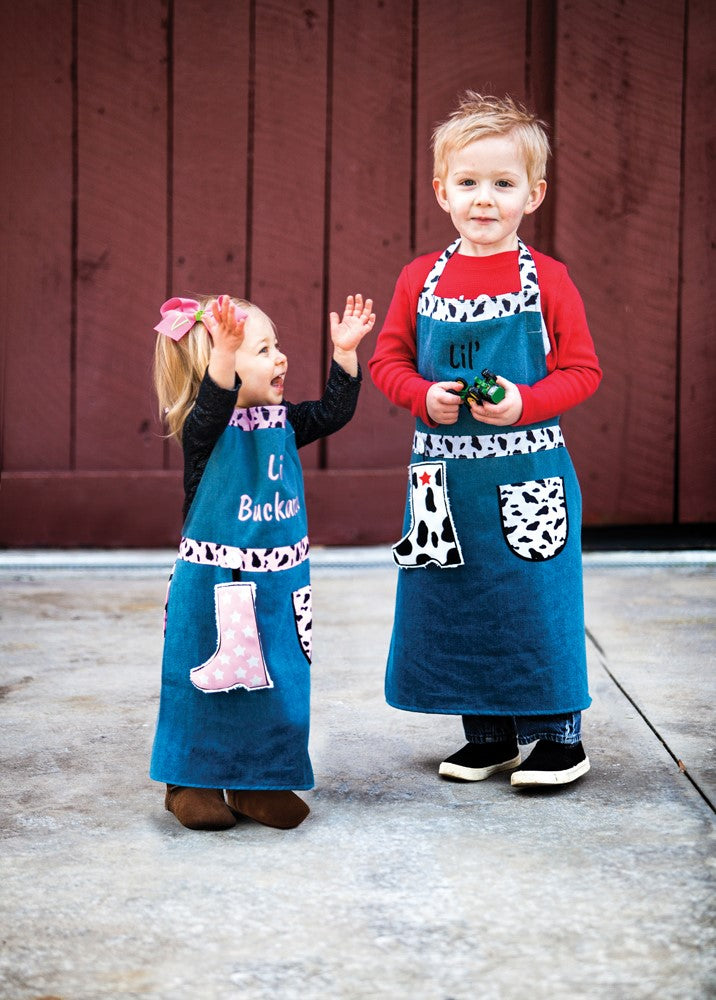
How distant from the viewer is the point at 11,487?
4105 millimetres

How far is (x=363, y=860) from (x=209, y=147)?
278cm

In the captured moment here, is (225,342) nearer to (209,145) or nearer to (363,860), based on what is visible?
(363,860)

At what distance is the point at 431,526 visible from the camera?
2277 mm

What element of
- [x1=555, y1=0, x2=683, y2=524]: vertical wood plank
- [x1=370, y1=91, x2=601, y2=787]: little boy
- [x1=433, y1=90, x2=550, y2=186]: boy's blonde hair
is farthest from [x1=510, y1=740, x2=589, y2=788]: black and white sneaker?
[x1=555, y1=0, x2=683, y2=524]: vertical wood plank

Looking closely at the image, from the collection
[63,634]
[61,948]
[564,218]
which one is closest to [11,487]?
[63,634]

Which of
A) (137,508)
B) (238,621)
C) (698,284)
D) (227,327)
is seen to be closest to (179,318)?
(227,327)

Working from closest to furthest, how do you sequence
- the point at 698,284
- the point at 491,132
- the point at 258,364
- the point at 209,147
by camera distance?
1. the point at 258,364
2. the point at 491,132
3. the point at 209,147
4. the point at 698,284

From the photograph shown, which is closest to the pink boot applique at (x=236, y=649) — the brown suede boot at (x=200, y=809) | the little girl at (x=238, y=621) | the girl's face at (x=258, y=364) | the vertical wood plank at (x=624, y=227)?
the little girl at (x=238, y=621)

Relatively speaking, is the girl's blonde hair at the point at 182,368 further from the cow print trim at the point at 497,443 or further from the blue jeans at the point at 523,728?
the blue jeans at the point at 523,728

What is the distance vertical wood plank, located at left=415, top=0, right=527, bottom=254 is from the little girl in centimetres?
222

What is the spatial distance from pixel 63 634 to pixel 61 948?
1.68 meters

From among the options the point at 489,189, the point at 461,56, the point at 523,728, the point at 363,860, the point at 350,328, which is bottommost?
the point at 363,860

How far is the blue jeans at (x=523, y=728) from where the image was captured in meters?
2.28

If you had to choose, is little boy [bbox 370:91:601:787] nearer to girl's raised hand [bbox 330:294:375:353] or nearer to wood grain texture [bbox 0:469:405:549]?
girl's raised hand [bbox 330:294:375:353]
